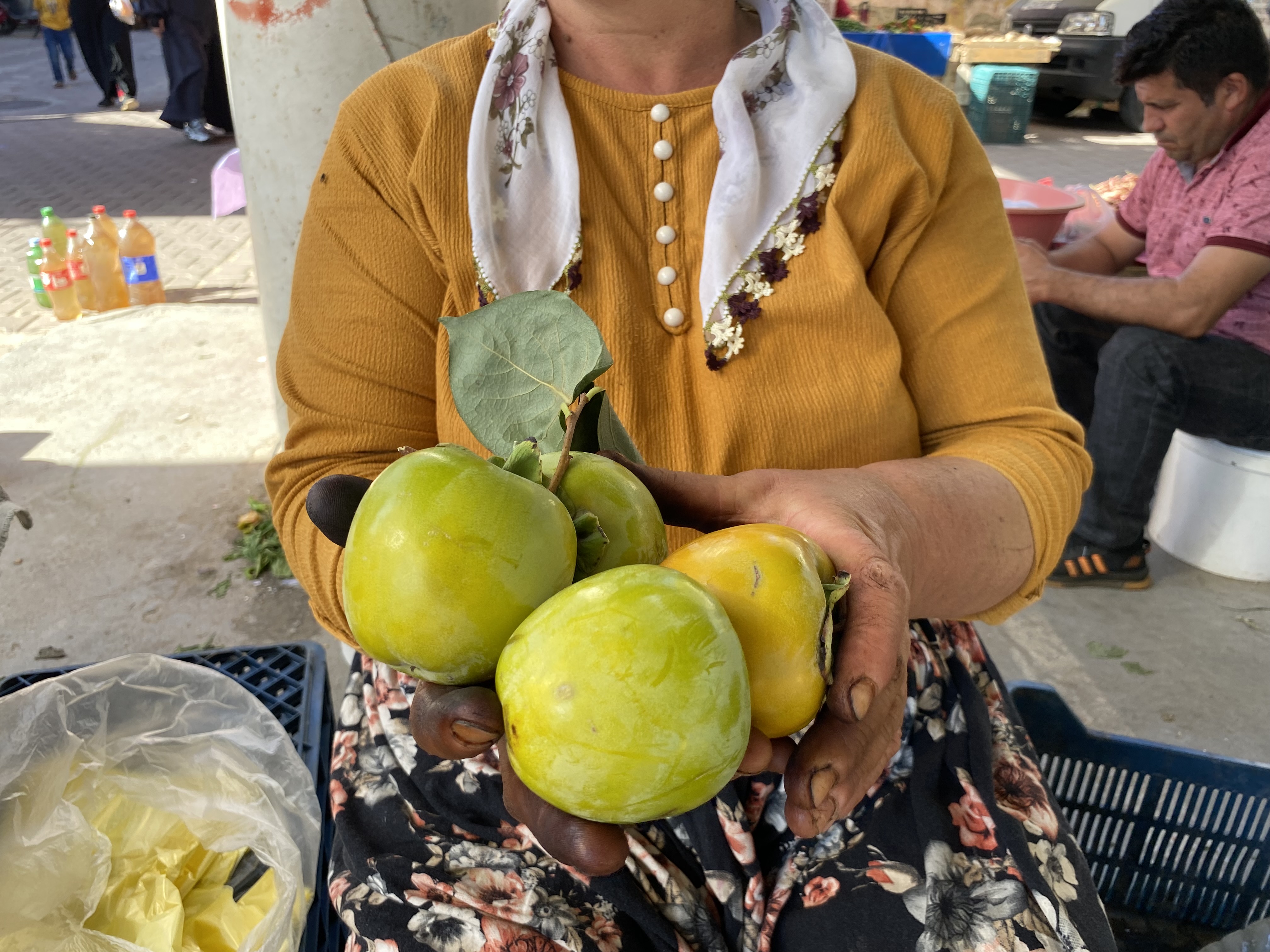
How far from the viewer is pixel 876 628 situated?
799 millimetres

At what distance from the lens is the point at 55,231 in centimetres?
487

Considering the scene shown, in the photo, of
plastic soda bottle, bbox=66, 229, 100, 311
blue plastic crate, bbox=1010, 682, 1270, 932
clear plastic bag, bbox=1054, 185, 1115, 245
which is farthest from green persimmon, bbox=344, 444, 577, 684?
plastic soda bottle, bbox=66, 229, 100, 311

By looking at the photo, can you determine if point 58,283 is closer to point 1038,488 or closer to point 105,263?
point 105,263

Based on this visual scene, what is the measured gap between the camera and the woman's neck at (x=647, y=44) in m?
1.30

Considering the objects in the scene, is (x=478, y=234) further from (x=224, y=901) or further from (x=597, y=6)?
(x=224, y=901)

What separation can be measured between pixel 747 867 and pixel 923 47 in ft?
28.1

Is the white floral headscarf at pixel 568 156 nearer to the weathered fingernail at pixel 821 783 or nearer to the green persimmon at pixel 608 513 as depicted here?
the green persimmon at pixel 608 513

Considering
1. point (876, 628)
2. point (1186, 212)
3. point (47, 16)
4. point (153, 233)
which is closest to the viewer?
point (876, 628)

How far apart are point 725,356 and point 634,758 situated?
723 mm

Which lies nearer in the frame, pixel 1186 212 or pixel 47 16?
pixel 1186 212

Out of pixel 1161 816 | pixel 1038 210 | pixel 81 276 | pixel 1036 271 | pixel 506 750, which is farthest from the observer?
pixel 81 276

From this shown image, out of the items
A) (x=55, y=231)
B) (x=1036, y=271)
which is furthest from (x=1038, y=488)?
(x=55, y=231)

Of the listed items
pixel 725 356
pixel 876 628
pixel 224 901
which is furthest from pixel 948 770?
pixel 224 901

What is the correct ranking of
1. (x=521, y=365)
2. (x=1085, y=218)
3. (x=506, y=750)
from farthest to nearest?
(x=1085, y=218), (x=521, y=365), (x=506, y=750)
